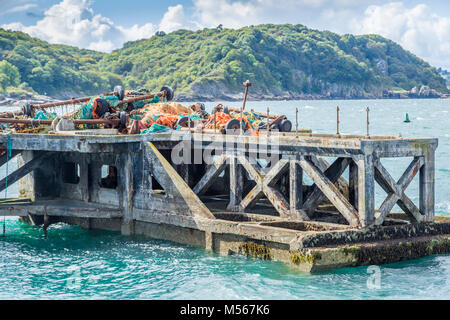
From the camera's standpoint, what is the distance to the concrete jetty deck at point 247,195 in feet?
64.0

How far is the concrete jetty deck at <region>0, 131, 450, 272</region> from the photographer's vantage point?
1950cm

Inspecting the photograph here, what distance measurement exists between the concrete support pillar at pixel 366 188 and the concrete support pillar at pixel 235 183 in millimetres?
4496

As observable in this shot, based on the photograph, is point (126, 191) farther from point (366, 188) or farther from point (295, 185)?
point (366, 188)

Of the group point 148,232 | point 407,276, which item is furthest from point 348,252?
point 148,232

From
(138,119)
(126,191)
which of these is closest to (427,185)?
(126,191)

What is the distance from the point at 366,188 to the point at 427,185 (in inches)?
99.0

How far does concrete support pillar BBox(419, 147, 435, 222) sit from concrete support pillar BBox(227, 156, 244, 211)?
546 centimetres

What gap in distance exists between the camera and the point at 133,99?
2923 cm

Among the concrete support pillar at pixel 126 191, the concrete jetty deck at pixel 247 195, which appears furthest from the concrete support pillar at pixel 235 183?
the concrete support pillar at pixel 126 191

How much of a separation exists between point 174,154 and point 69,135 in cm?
353

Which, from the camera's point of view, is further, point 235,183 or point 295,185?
point 235,183

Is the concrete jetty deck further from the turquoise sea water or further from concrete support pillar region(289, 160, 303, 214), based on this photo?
the turquoise sea water

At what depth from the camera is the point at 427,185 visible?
20844 mm
